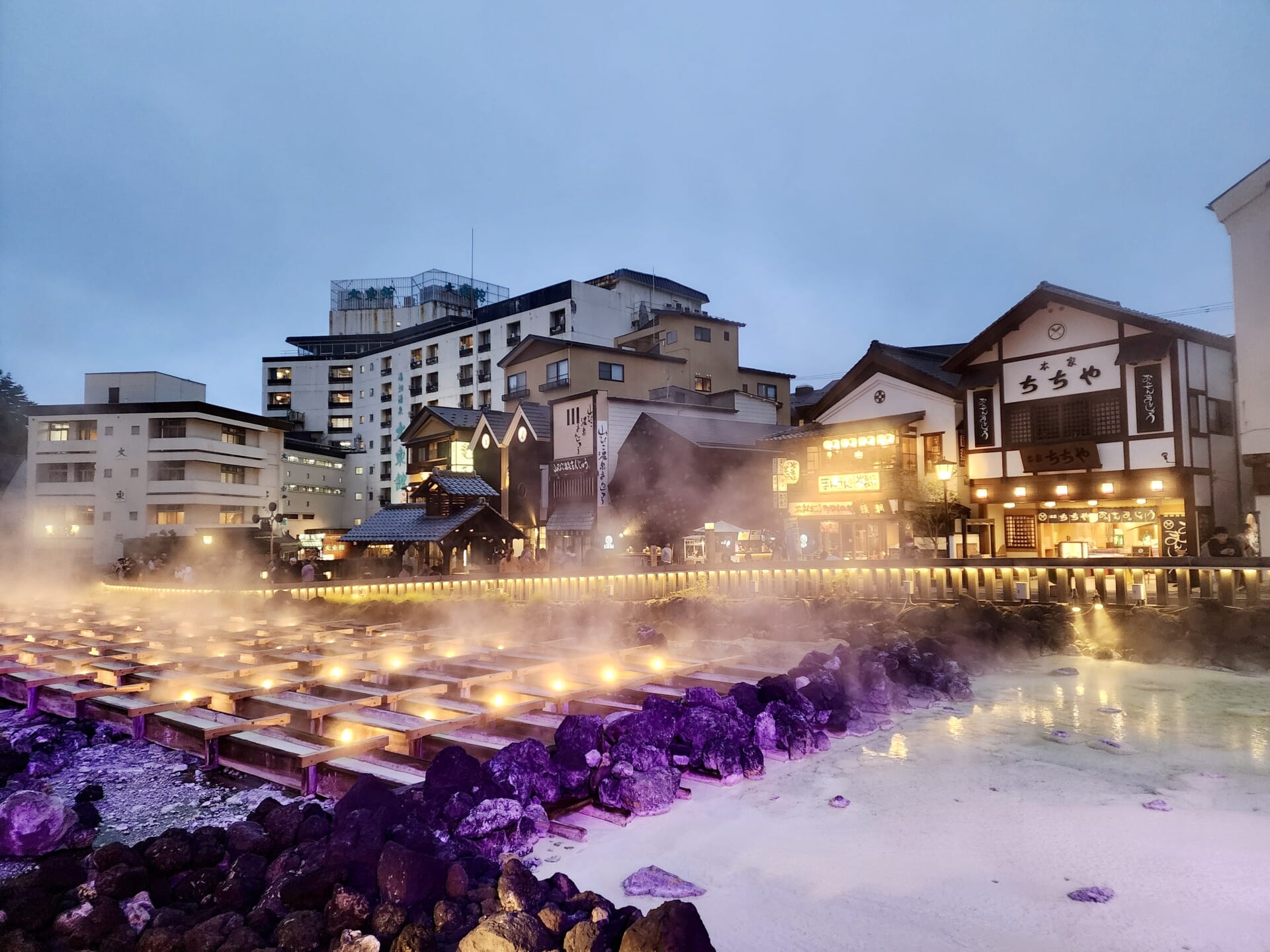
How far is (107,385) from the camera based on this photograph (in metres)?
45.4

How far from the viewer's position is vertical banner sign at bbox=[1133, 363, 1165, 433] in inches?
762

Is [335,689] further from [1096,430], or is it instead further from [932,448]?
[1096,430]

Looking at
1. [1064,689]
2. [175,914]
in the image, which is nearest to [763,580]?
[1064,689]

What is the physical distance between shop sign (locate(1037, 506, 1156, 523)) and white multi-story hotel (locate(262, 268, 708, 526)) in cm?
2839

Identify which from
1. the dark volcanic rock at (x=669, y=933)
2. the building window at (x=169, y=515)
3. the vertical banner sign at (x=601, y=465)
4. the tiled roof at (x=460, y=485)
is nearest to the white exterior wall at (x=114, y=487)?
the building window at (x=169, y=515)

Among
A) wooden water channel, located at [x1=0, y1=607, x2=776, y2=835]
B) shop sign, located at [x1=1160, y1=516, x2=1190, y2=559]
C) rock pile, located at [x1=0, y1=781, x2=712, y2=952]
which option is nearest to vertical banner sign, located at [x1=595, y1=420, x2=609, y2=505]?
wooden water channel, located at [x1=0, y1=607, x2=776, y2=835]

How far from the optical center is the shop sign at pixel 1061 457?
2041 cm

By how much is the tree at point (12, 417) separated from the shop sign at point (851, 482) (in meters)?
48.1

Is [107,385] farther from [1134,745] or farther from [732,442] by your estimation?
[1134,745]

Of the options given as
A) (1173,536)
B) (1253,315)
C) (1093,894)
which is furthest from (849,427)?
(1093,894)

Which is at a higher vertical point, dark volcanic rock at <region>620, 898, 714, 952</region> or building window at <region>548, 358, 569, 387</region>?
building window at <region>548, 358, 569, 387</region>

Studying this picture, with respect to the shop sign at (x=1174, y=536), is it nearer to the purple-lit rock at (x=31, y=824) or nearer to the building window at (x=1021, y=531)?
the building window at (x=1021, y=531)

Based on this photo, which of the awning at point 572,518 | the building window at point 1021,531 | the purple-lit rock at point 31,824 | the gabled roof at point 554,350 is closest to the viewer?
the purple-lit rock at point 31,824

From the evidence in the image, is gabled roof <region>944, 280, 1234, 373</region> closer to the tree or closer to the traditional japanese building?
the traditional japanese building
